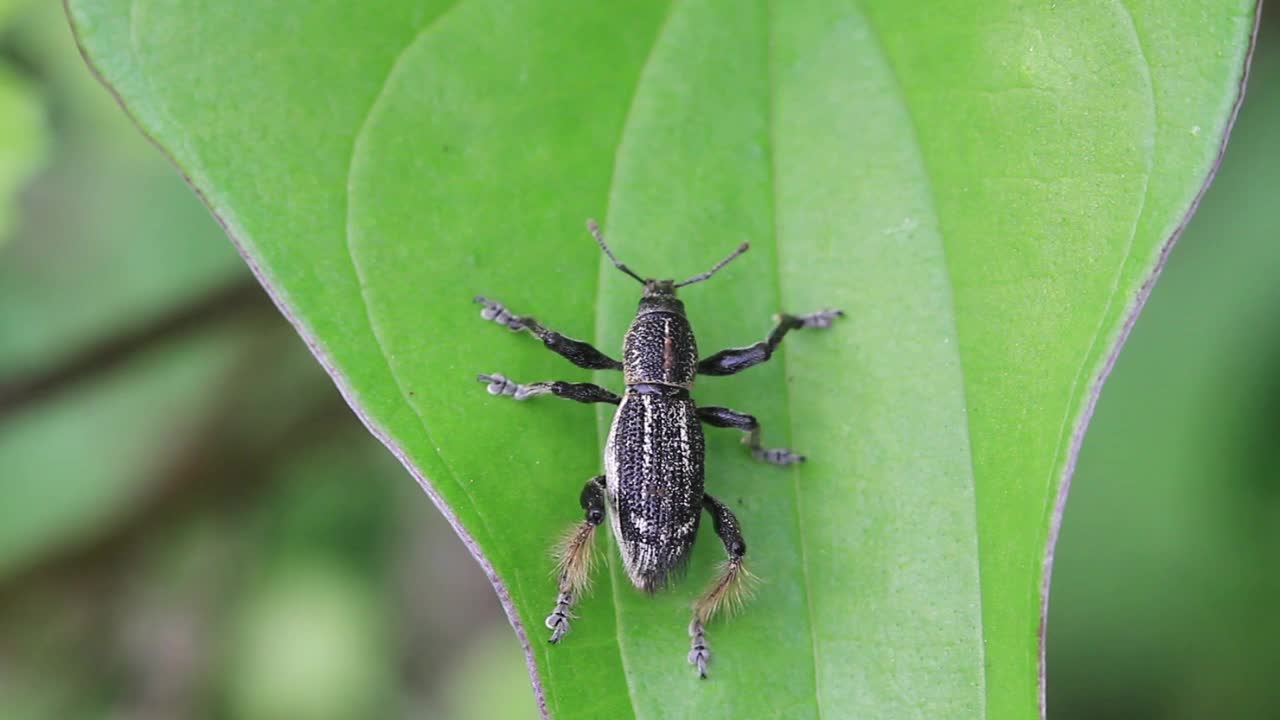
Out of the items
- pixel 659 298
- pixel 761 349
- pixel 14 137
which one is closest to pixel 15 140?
pixel 14 137

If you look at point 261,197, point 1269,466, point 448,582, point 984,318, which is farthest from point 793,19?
point 448,582

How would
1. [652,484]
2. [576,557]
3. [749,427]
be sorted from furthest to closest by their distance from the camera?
[749,427]
[652,484]
[576,557]

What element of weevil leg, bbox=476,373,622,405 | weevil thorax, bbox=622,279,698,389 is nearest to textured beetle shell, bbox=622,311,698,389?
weevil thorax, bbox=622,279,698,389

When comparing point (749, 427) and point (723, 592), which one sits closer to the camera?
point (723, 592)

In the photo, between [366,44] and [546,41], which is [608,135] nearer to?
[546,41]

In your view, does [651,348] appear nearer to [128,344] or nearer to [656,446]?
[656,446]

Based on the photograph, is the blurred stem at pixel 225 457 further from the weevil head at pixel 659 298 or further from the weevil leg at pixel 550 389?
the weevil head at pixel 659 298
